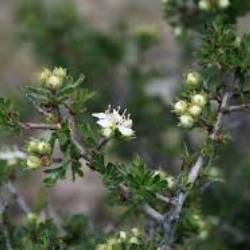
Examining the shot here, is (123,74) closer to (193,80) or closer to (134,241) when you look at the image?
(193,80)

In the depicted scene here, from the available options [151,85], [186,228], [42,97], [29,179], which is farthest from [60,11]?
[42,97]

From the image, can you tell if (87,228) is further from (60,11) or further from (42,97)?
(60,11)

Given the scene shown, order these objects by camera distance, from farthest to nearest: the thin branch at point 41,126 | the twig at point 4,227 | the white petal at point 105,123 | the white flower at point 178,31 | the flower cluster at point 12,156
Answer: the white flower at point 178,31, the flower cluster at point 12,156, the twig at point 4,227, the white petal at point 105,123, the thin branch at point 41,126

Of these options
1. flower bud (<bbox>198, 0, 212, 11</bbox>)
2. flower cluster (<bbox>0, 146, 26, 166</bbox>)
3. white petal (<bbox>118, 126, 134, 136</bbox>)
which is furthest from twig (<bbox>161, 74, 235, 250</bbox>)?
flower cluster (<bbox>0, 146, 26, 166</bbox>)

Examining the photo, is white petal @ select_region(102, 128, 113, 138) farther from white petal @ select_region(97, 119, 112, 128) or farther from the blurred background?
the blurred background

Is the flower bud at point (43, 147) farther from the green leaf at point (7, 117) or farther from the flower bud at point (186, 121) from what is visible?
the flower bud at point (186, 121)

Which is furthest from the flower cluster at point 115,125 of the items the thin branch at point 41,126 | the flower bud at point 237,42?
the flower bud at point 237,42

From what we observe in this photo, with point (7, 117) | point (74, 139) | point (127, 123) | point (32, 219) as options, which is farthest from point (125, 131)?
point (32, 219)
